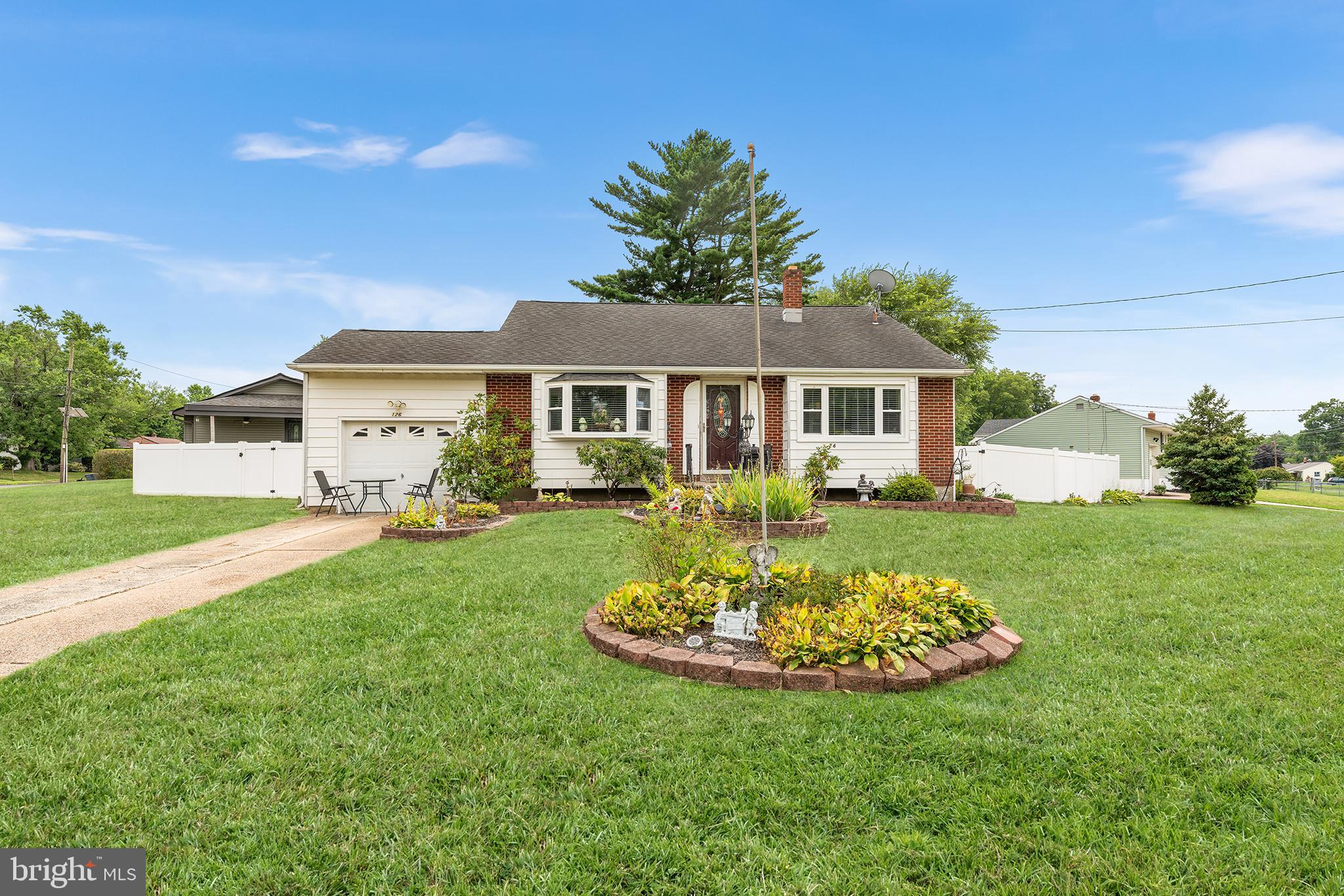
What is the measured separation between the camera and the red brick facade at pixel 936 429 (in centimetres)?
1298

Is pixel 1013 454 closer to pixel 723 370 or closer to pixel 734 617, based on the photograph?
pixel 723 370

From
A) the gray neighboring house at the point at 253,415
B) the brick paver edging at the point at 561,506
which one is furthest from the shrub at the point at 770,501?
the gray neighboring house at the point at 253,415

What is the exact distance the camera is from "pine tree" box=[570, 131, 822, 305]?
25.7 meters

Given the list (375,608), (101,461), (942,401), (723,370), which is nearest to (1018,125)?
(942,401)

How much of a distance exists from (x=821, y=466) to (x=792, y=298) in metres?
5.36

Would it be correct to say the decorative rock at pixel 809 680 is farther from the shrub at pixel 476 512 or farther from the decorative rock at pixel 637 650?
the shrub at pixel 476 512

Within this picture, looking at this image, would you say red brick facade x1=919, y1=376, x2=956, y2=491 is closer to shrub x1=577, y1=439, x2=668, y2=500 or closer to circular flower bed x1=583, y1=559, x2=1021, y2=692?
shrub x1=577, y1=439, x2=668, y2=500

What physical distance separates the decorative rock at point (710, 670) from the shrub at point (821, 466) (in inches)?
333

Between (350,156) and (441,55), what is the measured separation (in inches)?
242

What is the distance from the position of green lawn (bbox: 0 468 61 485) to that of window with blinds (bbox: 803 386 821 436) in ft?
130

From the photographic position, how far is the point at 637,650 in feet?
11.7

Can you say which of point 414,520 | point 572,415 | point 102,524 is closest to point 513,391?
point 572,415

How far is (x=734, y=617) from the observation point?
12.6 feet
